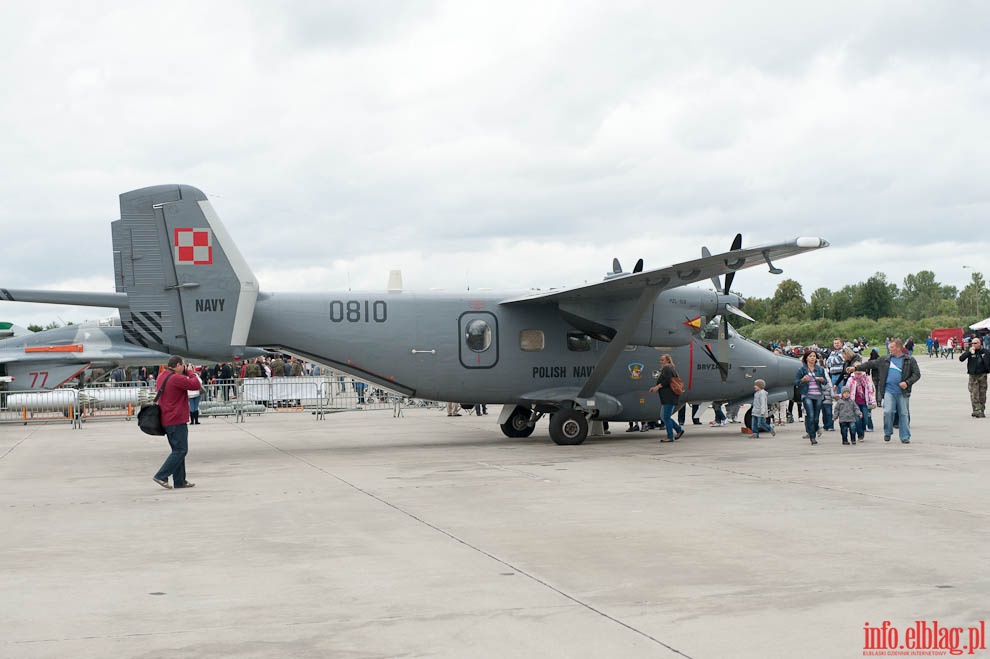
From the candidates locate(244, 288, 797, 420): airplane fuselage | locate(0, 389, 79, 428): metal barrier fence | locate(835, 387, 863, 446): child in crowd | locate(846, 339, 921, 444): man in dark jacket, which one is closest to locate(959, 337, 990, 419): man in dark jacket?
locate(846, 339, 921, 444): man in dark jacket

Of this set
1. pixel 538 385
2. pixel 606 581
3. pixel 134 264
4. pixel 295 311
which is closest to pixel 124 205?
pixel 134 264

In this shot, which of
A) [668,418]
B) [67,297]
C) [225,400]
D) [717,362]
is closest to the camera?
[668,418]

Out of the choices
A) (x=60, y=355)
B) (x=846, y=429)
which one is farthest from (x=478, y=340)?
(x=60, y=355)

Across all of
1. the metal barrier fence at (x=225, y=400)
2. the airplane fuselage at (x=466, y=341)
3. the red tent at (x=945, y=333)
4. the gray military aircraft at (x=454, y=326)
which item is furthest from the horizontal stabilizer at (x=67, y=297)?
the red tent at (x=945, y=333)

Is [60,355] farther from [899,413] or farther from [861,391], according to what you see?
[899,413]

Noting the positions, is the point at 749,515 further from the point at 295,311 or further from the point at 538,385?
the point at 295,311

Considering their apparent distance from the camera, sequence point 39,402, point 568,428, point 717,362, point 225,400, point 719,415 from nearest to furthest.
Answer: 1. point 568,428
2. point 717,362
3. point 719,415
4. point 39,402
5. point 225,400

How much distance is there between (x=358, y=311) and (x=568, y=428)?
4496 millimetres

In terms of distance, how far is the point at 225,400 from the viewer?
2933 cm

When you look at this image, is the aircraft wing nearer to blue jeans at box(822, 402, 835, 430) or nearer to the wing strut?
the wing strut

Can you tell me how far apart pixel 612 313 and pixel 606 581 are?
11146 mm

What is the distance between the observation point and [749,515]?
30.5 ft

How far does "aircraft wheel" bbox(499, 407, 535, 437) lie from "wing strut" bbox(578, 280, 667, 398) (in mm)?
1917

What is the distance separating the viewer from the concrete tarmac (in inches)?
215
